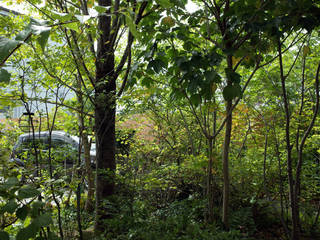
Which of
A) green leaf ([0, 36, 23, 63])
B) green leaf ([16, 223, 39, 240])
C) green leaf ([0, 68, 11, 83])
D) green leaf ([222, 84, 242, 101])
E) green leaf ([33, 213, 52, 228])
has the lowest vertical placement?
green leaf ([16, 223, 39, 240])

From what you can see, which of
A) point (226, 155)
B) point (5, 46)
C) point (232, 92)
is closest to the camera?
point (5, 46)

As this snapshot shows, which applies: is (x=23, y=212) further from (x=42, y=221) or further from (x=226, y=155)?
(x=226, y=155)

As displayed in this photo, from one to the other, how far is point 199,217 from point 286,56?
260 cm

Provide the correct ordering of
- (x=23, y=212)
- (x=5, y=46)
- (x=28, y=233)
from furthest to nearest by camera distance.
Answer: (x=23, y=212), (x=28, y=233), (x=5, y=46)

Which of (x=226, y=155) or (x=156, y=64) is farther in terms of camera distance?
(x=226, y=155)

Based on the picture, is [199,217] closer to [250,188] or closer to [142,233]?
[250,188]

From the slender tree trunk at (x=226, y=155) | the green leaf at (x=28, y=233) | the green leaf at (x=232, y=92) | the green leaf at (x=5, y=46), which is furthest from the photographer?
the slender tree trunk at (x=226, y=155)

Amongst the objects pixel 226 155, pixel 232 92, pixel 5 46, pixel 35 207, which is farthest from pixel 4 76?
pixel 226 155

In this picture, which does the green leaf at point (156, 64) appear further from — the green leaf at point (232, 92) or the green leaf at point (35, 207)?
the green leaf at point (35, 207)

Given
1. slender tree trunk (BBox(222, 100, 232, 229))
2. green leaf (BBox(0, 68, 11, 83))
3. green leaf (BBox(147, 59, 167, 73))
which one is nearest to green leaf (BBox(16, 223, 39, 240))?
green leaf (BBox(0, 68, 11, 83))

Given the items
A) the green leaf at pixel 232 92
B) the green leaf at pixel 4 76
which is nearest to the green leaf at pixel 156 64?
the green leaf at pixel 232 92

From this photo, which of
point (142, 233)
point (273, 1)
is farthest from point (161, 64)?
point (142, 233)

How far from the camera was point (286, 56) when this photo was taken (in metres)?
3.45

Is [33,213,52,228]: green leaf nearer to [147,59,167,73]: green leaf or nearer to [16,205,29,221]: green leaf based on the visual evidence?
[16,205,29,221]: green leaf
